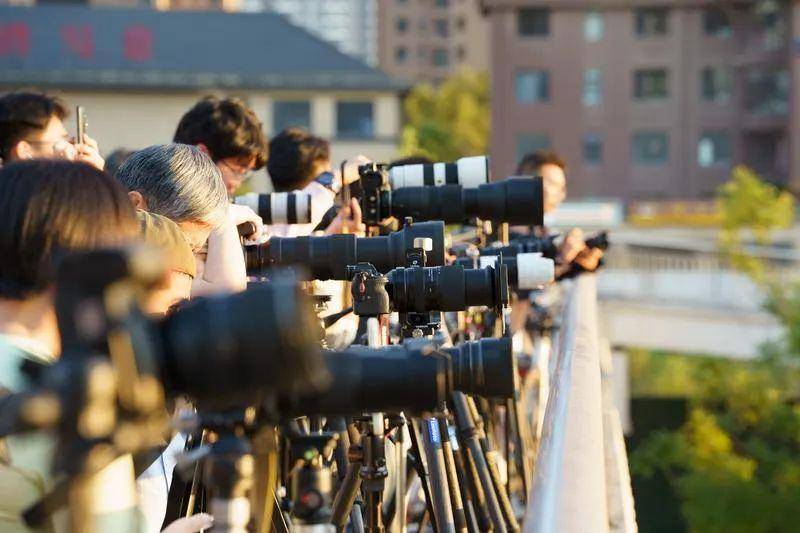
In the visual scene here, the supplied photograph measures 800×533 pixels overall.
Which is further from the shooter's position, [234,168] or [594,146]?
[594,146]

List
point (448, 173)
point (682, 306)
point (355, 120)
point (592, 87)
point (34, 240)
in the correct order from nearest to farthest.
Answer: point (34, 240) → point (448, 173) → point (682, 306) → point (355, 120) → point (592, 87)

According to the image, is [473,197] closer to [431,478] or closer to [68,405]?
[431,478]

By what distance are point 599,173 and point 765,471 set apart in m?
21.5

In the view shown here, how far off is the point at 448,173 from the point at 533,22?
49037 mm

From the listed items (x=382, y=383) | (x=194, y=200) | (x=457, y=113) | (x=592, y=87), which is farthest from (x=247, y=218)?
(x=457, y=113)

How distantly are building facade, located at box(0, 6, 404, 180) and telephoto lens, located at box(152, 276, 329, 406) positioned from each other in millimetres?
43981

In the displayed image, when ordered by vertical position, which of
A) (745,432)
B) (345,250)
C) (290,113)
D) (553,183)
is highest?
(290,113)

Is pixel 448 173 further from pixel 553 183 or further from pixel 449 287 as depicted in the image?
pixel 553 183

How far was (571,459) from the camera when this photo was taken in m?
3.11

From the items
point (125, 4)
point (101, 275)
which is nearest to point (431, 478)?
point (101, 275)

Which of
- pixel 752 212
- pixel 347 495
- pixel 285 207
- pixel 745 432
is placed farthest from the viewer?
pixel 752 212

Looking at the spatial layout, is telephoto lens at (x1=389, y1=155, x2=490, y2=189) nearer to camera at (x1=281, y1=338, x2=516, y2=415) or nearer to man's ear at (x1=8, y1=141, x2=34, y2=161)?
man's ear at (x1=8, y1=141, x2=34, y2=161)

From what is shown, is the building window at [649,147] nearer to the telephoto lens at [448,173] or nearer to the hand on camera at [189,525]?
the telephoto lens at [448,173]

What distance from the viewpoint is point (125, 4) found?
5750 cm
